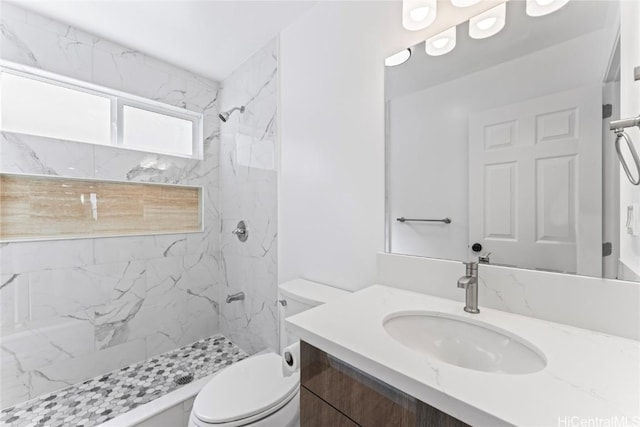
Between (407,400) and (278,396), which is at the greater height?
(407,400)

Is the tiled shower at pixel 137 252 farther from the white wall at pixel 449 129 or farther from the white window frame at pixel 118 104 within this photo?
the white wall at pixel 449 129

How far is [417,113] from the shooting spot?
112 cm

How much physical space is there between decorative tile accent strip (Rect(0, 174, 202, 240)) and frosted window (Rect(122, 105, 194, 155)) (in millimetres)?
326

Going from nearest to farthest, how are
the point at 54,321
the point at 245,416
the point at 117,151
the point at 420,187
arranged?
1. the point at 245,416
2. the point at 420,187
3. the point at 54,321
4. the point at 117,151

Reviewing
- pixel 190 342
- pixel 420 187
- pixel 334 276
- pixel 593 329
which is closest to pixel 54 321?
pixel 190 342

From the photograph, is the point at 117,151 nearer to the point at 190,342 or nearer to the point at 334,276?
the point at 190,342

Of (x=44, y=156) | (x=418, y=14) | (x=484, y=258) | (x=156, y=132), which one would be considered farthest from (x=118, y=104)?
(x=484, y=258)

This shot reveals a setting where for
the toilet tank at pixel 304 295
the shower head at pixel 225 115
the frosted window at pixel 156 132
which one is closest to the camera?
the toilet tank at pixel 304 295

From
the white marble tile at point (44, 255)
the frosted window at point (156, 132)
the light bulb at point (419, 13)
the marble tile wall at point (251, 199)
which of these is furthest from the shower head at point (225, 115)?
the light bulb at point (419, 13)

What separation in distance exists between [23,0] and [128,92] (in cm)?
60

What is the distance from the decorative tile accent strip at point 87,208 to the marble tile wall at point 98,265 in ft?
0.25

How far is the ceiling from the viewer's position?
1.51 meters

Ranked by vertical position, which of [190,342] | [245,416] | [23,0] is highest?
[23,0]

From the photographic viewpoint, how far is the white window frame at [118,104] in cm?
158
